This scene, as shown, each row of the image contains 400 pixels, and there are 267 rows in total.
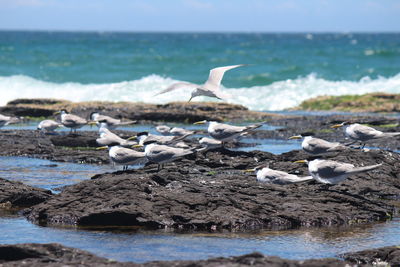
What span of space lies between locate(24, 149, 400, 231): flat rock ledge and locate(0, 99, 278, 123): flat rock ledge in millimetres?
11588

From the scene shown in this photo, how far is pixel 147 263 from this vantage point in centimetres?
637

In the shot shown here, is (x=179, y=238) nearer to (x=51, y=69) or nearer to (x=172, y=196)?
(x=172, y=196)

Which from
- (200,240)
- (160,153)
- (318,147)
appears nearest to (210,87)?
(318,147)

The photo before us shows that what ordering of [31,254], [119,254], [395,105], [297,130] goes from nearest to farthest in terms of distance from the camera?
1. [31,254]
2. [119,254]
3. [297,130]
4. [395,105]

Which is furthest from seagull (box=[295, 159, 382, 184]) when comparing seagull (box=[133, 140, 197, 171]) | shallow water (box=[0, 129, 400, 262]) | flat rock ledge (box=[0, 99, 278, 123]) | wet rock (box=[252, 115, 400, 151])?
flat rock ledge (box=[0, 99, 278, 123])

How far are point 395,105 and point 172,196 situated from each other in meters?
18.8

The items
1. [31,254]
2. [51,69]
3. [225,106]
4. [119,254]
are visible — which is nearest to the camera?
[31,254]

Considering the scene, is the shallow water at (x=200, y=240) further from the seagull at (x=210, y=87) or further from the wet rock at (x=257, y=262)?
the seagull at (x=210, y=87)

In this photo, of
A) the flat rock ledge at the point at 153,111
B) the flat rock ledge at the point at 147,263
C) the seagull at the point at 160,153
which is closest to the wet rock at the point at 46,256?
the flat rock ledge at the point at 147,263

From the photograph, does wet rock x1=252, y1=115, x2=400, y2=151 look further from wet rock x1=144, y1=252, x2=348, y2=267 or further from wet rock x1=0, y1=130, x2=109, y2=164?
wet rock x1=144, y1=252, x2=348, y2=267

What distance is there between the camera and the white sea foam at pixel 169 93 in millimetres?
33094

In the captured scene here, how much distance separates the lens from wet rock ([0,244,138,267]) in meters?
6.30

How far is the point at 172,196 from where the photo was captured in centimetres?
906

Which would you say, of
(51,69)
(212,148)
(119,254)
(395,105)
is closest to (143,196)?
(119,254)
